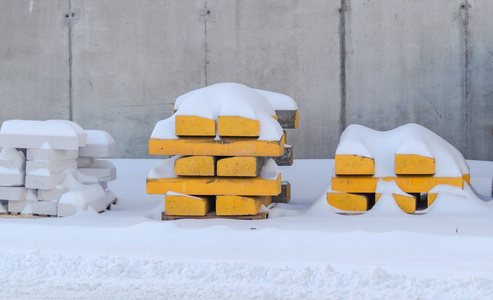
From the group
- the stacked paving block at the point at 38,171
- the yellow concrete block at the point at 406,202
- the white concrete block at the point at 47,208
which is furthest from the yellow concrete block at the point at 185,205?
the yellow concrete block at the point at 406,202

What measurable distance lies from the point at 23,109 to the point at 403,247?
6.01 m

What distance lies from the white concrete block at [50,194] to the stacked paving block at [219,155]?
0.75 m

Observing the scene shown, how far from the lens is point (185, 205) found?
4230 millimetres

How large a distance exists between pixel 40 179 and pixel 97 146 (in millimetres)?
758

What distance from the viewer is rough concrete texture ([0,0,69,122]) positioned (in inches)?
300

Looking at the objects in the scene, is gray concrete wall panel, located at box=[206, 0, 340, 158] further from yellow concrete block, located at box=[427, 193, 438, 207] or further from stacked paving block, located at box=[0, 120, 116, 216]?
stacked paving block, located at box=[0, 120, 116, 216]

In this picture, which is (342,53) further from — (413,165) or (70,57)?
(70,57)

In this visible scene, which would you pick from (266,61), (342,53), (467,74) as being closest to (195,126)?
(266,61)

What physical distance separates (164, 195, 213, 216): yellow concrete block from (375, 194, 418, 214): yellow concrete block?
1.46 metres

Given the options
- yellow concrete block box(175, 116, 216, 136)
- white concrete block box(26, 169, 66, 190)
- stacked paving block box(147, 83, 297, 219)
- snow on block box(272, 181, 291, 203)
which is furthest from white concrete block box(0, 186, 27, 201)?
snow on block box(272, 181, 291, 203)

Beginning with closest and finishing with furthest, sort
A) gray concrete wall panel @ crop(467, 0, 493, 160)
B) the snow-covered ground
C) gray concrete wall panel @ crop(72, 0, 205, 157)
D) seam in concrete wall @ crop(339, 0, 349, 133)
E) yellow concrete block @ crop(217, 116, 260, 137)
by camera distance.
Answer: the snow-covered ground < yellow concrete block @ crop(217, 116, 260, 137) < gray concrete wall panel @ crop(467, 0, 493, 160) < seam in concrete wall @ crop(339, 0, 349, 133) < gray concrete wall panel @ crop(72, 0, 205, 157)

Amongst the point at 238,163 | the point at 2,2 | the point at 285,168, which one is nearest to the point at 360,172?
the point at 238,163

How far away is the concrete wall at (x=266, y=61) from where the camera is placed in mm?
6871

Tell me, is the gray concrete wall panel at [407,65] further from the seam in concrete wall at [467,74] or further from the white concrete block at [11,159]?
the white concrete block at [11,159]
